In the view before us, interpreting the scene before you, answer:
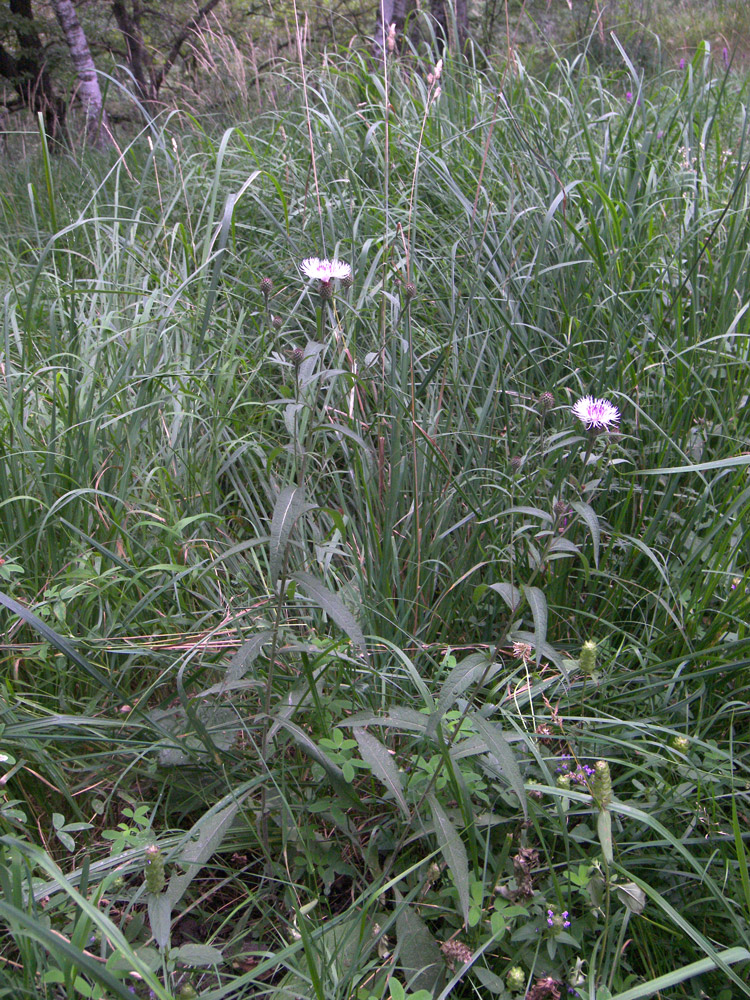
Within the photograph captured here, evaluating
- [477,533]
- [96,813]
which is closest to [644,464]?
[477,533]

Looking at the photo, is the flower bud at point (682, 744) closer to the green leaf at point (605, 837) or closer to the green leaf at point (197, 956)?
the green leaf at point (605, 837)

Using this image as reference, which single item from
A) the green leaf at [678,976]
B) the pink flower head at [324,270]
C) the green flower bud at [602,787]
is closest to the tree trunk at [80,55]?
the pink flower head at [324,270]

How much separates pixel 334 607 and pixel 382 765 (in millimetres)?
276

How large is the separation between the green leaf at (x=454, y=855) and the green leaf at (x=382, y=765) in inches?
2.1

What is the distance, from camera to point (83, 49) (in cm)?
662

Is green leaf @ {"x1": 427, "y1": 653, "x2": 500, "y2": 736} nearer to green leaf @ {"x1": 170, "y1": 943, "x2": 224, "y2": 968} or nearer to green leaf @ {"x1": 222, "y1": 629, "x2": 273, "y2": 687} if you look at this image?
green leaf @ {"x1": 222, "y1": 629, "x2": 273, "y2": 687}

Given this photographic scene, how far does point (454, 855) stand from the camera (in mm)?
1038

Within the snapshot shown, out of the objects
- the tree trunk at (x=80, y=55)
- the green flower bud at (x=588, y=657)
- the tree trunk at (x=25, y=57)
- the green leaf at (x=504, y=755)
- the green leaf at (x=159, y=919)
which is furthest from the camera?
the tree trunk at (x=25, y=57)

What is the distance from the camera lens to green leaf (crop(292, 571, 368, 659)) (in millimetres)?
1028

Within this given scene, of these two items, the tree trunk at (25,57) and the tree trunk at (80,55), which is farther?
the tree trunk at (25,57)

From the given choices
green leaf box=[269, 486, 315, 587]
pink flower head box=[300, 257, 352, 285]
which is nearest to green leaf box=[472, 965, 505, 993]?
green leaf box=[269, 486, 315, 587]

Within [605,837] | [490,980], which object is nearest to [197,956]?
[490,980]

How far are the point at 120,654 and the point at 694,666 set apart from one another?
120 centimetres

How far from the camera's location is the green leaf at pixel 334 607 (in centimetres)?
103
